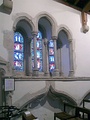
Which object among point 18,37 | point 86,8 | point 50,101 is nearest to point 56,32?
point 18,37

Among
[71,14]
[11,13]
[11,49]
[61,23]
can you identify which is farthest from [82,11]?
[11,49]

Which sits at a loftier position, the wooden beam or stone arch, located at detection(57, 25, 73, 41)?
the wooden beam

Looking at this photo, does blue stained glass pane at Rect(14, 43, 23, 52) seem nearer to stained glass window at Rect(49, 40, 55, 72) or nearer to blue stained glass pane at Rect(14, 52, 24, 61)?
blue stained glass pane at Rect(14, 52, 24, 61)

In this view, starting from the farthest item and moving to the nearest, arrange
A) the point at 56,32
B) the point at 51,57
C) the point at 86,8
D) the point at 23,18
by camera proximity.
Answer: the point at 86,8, the point at 51,57, the point at 56,32, the point at 23,18

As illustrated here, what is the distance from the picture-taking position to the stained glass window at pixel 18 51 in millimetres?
5395

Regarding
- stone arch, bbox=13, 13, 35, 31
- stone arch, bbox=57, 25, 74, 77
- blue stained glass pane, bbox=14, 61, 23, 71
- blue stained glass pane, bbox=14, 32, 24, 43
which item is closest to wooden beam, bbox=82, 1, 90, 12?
stone arch, bbox=57, 25, 74, 77

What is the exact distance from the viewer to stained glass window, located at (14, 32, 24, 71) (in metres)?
5.39

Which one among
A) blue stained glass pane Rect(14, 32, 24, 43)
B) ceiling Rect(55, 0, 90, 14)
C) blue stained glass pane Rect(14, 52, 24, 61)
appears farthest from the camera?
ceiling Rect(55, 0, 90, 14)

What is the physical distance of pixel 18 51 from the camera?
17.9ft

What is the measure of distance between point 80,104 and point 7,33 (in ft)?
10.3

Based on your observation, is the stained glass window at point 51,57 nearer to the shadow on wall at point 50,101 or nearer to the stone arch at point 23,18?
the shadow on wall at point 50,101

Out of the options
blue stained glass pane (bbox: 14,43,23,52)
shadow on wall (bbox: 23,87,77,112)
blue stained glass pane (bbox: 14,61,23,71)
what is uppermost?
blue stained glass pane (bbox: 14,43,23,52)

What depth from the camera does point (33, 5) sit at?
5246 mm

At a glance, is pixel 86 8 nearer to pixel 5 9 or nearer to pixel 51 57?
pixel 51 57
